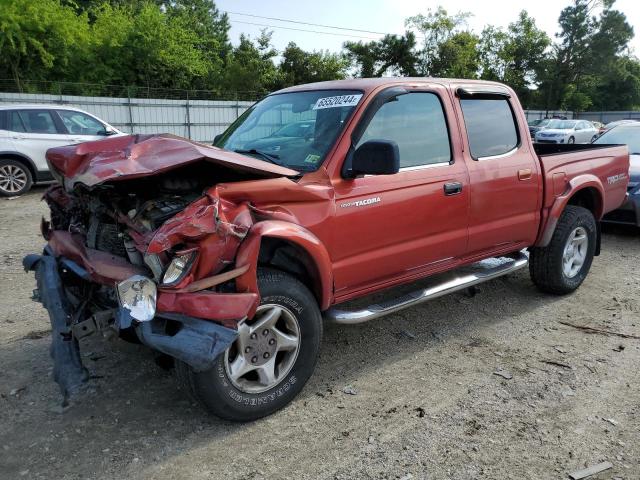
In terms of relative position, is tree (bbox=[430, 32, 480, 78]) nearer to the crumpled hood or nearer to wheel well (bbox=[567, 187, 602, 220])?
wheel well (bbox=[567, 187, 602, 220])

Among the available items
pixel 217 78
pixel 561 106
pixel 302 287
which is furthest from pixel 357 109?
pixel 561 106

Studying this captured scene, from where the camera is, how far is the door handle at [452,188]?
389 cm

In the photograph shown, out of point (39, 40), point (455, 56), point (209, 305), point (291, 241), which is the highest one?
point (455, 56)

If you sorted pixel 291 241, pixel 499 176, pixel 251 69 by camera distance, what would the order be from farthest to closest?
pixel 251 69, pixel 499 176, pixel 291 241

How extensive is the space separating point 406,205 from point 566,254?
2379 mm

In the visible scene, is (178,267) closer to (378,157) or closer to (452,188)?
(378,157)

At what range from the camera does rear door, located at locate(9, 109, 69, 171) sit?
1022 cm

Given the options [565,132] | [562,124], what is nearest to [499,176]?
[565,132]

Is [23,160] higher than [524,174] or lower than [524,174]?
lower

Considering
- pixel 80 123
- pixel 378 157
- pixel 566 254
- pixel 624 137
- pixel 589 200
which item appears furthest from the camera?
pixel 80 123

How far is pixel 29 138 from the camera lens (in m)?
10.3

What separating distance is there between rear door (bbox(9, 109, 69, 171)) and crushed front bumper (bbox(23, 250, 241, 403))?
8.24 meters

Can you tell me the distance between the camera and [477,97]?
4.38 metres

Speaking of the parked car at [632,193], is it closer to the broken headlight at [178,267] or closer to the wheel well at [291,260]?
the wheel well at [291,260]
